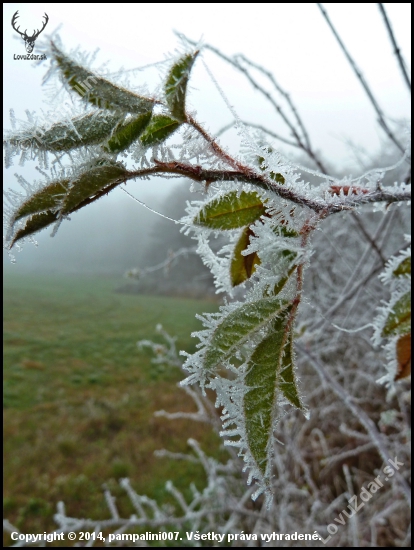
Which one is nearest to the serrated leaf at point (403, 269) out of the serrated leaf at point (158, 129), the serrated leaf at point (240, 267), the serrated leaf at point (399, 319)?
the serrated leaf at point (399, 319)

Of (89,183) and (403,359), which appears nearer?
(89,183)

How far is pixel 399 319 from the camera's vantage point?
366 mm

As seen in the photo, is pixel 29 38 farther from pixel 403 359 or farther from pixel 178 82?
pixel 403 359

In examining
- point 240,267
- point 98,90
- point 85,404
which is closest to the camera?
point 98,90

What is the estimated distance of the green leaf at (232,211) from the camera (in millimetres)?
302

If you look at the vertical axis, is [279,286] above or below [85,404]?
above

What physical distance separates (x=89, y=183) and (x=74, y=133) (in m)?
0.04

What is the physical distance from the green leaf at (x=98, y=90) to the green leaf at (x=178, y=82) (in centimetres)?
1

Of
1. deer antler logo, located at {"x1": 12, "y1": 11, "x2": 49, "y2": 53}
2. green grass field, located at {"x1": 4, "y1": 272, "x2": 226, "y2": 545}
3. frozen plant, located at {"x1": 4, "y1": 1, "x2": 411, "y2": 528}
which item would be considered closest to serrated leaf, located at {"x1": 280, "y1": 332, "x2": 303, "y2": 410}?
frozen plant, located at {"x1": 4, "y1": 1, "x2": 411, "y2": 528}

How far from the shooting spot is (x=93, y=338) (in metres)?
5.46

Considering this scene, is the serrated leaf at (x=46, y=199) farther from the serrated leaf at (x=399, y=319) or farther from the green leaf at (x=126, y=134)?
the serrated leaf at (x=399, y=319)

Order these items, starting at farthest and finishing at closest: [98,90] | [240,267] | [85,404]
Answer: [85,404], [240,267], [98,90]

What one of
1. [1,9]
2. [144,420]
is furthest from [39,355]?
[1,9]

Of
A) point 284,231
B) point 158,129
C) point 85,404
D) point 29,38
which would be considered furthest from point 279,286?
point 85,404
